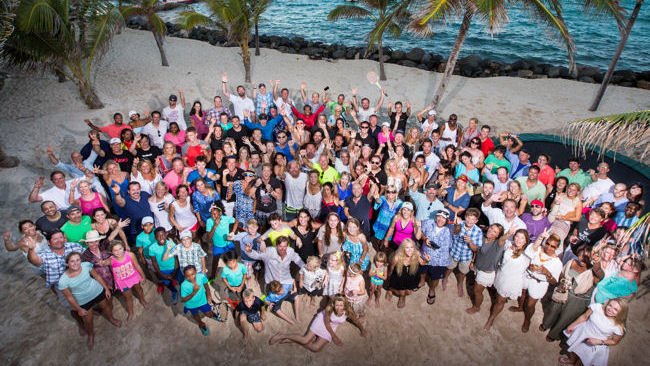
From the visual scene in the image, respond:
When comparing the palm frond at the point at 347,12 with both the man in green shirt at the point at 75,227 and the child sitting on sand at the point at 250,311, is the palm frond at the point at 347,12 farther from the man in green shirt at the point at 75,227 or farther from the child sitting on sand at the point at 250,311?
the child sitting on sand at the point at 250,311

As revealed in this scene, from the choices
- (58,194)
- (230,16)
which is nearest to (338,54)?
(230,16)

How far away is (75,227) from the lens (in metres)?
5.68

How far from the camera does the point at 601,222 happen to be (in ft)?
19.6

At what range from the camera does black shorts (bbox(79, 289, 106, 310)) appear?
5.34 metres

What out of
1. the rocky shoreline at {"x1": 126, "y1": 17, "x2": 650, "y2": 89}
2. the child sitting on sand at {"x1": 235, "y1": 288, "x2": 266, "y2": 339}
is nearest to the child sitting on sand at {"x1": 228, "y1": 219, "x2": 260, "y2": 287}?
the child sitting on sand at {"x1": 235, "y1": 288, "x2": 266, "y2": 339}

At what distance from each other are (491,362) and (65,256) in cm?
676

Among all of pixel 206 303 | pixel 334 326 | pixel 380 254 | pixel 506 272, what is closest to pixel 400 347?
pixel 334 326

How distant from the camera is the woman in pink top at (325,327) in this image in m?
5.32

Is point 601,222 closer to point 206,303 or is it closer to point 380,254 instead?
point 380,254

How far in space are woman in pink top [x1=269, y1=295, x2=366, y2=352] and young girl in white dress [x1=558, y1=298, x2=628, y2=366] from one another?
10.2 ft

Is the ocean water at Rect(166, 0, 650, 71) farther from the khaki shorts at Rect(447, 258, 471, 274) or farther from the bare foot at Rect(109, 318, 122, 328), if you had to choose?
the bare foot at Rect(109, 318, 122, 328)

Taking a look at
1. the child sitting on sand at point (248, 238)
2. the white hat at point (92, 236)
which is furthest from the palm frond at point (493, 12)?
the white hat at point (92, 236)

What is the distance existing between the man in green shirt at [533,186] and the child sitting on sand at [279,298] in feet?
15.6

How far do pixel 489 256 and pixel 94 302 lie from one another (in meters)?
6.28
